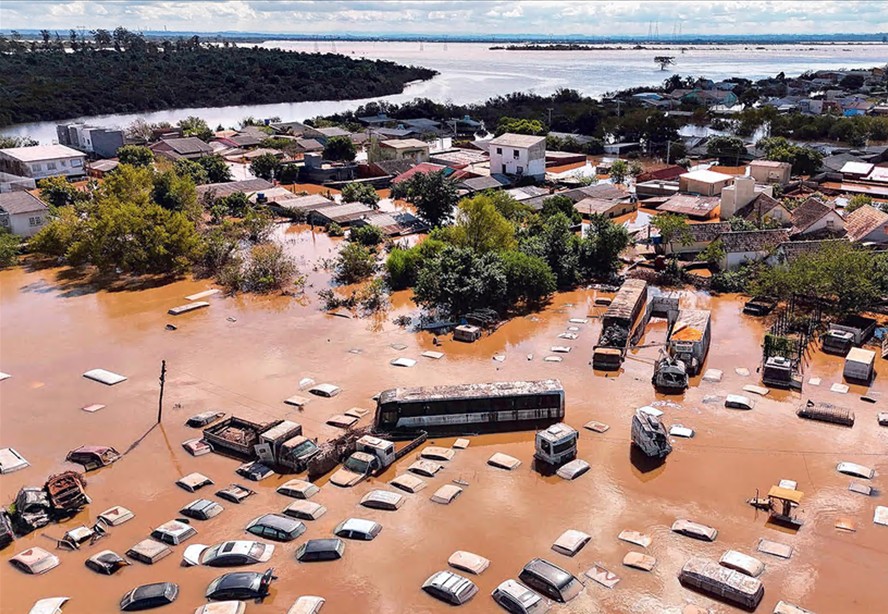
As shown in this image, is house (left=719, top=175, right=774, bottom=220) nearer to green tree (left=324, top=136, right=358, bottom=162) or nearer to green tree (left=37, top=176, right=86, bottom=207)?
green tree (left=324, top=136, right=358, bottom=162)

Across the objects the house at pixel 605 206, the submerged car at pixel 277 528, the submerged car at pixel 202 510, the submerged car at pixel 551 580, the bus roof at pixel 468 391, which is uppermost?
the house at pixel 605 206

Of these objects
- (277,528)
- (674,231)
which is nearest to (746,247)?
(674,231)

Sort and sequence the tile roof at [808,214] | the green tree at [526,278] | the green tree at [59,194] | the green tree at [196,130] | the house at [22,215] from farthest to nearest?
the green tree at [196,130] < the green tree at [59,194] < the house at [22,215] < the tile roof at [808,214] < the green tree at [526,278]

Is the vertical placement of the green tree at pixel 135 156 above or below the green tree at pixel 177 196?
above

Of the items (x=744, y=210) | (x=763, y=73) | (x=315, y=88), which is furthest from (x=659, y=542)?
(x=763, y=73)

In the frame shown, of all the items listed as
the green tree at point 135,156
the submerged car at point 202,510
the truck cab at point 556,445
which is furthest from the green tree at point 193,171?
the truck cab at point 556,445

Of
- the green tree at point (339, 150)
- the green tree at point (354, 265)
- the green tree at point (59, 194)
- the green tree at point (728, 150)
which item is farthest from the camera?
the green tree at point (728, 150)

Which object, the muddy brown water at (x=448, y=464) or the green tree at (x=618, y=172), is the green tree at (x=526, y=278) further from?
the green tree at (x=618, y=172)

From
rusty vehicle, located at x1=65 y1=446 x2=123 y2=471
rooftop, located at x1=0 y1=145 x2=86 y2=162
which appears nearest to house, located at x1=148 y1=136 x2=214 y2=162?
rooftop, located at x1=0 y1=145 x2=86 y2=162
